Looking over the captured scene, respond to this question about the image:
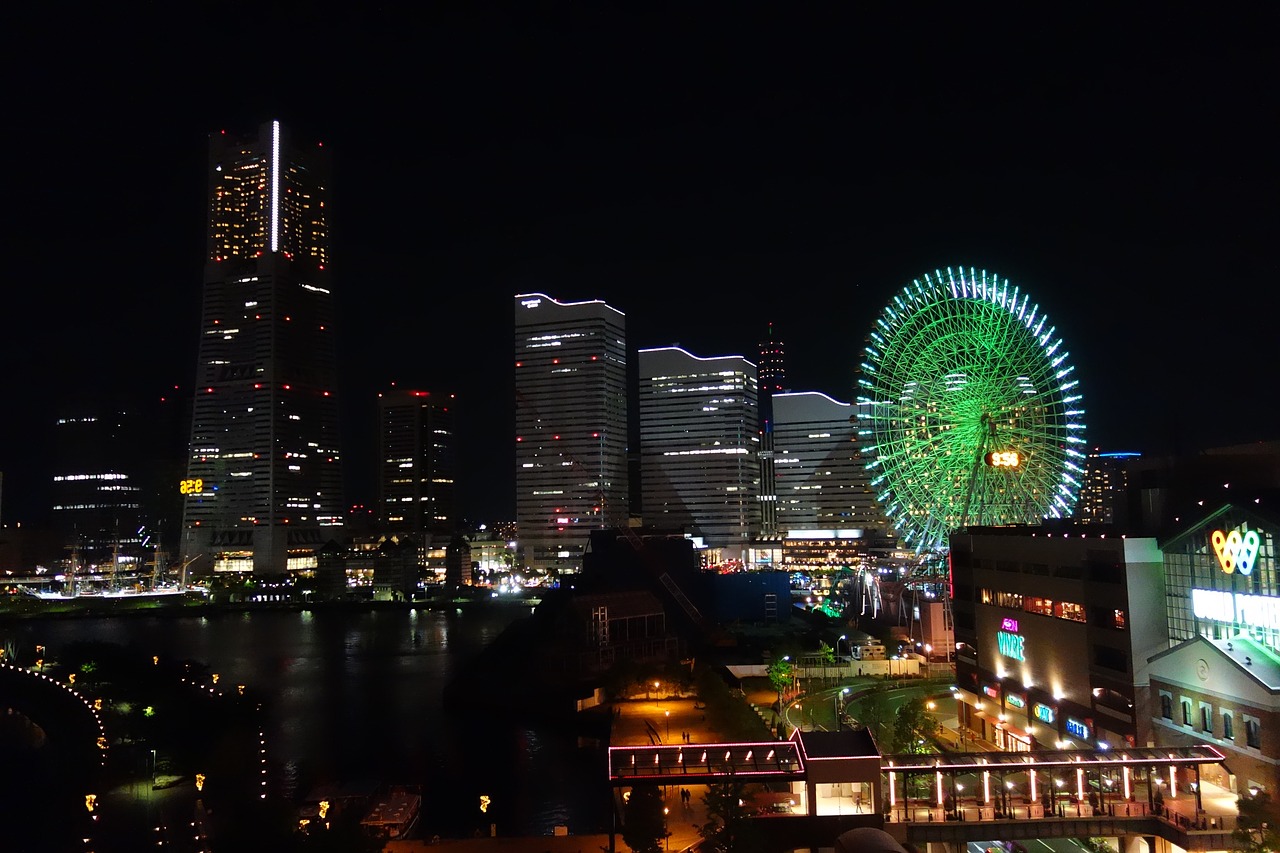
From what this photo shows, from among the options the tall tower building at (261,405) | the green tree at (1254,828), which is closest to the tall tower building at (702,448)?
the tall tower building at (261,405)

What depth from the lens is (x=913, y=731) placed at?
60.2ft

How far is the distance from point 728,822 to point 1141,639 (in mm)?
8550

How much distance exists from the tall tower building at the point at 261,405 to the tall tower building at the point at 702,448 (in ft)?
108

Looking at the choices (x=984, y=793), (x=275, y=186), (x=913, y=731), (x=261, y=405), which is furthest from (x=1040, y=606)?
(x=275, y=186)

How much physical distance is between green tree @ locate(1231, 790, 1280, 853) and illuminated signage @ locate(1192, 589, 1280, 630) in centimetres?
273

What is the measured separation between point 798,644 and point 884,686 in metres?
10.8

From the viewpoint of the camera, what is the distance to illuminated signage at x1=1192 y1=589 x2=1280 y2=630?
1393 centimetres

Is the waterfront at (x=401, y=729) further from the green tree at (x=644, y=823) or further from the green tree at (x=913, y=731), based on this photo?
the green tree at (x=913, y=731)

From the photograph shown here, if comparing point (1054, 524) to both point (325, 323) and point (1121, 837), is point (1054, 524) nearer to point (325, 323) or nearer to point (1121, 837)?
point (1121, 837)

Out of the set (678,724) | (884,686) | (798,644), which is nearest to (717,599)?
(798,644)

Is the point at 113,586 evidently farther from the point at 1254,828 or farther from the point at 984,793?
the point at 1254,828

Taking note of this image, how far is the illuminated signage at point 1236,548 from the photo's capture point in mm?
14270

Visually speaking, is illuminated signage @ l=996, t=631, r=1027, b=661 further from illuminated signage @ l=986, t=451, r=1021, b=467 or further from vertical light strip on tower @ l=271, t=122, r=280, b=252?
vertical light strip on tower @ l=271, t=122, r=280, b=252

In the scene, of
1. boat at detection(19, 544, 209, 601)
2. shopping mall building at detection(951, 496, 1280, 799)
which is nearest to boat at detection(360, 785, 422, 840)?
shopping mall building at detection(951, 496, 1280, 799)
